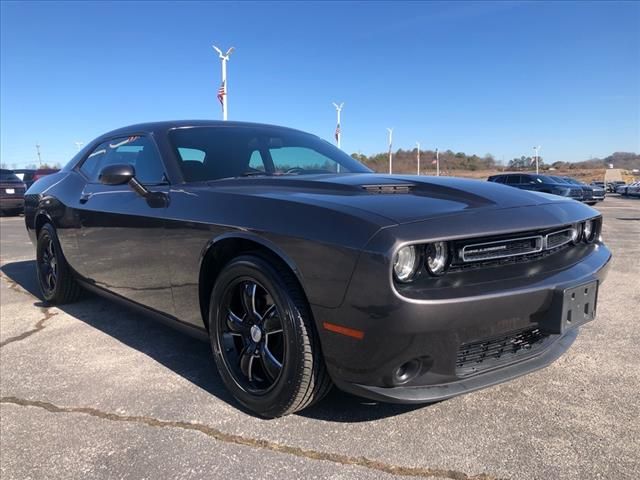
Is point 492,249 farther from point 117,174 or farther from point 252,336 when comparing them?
point 117,174

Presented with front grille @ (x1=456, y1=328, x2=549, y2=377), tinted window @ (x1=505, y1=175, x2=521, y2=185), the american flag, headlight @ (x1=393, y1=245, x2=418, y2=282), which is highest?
the american flag

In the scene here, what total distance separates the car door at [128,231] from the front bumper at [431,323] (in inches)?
54.0

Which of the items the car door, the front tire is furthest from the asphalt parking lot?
the car door

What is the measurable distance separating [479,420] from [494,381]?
0.36m

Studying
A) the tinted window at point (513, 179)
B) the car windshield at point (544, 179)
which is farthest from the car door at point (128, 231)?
the tinted window at point (513, 179)

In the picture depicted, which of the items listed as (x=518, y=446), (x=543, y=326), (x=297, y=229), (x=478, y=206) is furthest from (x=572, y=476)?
(x=297, y=229)

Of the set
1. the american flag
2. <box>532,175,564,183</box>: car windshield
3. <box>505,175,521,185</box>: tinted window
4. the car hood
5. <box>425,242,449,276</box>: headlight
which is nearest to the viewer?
<box>425,242,449,276</box>: headlight

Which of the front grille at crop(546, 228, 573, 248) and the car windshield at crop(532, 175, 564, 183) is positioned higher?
the front grille at crop(546, 228, 573, 248)

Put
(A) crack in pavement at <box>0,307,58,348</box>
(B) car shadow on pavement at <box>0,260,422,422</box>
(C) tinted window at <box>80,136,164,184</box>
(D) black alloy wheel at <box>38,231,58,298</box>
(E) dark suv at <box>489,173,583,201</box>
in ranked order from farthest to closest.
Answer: (E) dark suv at <box>489,173,583,201</box>, (D) black alloy wheel at <box>38,231,58,298</box>, (A) crack in pavement at <box>0,307,58,348</box>, (C) tinted window at <box>80,136,164,184</box>, (B) car shadow on pavement at <box>0,260,422,422</box>

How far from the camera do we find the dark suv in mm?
21703

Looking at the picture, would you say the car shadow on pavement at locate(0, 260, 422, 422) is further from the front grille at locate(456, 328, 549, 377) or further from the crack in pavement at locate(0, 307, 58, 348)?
the front grille at locate(456, 328, 549, 377)

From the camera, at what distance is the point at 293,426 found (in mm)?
2367

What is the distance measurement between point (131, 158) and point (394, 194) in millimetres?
2069

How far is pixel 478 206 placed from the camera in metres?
2.24
